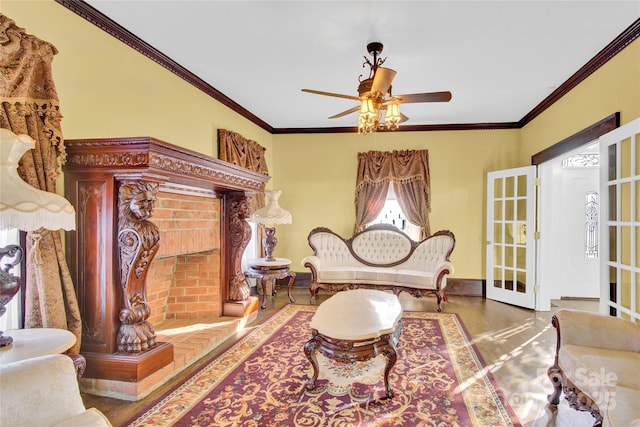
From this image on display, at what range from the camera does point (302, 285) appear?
242 inches

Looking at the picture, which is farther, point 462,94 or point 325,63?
point 462,94

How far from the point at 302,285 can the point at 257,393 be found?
3700 millimetres

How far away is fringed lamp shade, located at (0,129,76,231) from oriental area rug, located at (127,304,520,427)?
1.32 m

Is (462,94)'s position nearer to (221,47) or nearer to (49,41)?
(221,47)

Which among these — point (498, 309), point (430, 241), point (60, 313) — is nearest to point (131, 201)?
point (60, 313)

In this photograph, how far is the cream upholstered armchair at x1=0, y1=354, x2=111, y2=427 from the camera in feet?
3.87

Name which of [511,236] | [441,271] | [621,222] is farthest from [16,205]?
[511,236]

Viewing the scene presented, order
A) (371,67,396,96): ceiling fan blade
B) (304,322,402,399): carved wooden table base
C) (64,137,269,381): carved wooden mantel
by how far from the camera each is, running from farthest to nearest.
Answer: (371,67,396,96): ceiling fan blade
(64,137,269,381): carved wooden mantel
(304,322,402,399): carved wooden table base

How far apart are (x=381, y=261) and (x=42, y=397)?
15.6 feet

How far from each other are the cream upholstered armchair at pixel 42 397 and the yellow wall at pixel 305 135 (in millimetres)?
1794

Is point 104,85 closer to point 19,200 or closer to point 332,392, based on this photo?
point 19,200

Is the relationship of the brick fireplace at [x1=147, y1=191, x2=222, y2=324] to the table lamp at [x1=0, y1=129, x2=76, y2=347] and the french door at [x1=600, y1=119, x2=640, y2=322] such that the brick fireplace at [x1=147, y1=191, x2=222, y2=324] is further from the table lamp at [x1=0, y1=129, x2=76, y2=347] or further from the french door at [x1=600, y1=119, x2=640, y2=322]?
the french door at [x1=600, y1=119, x2=640, y2=322]

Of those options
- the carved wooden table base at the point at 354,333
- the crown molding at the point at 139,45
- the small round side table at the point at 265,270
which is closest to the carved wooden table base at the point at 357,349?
the carved wooden table base at the point at 354,333

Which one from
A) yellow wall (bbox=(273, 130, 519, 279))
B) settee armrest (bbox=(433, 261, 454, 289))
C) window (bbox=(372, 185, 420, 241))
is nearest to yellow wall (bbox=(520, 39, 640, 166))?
yellow wall (bbox=(273, 130, 519, 279))
